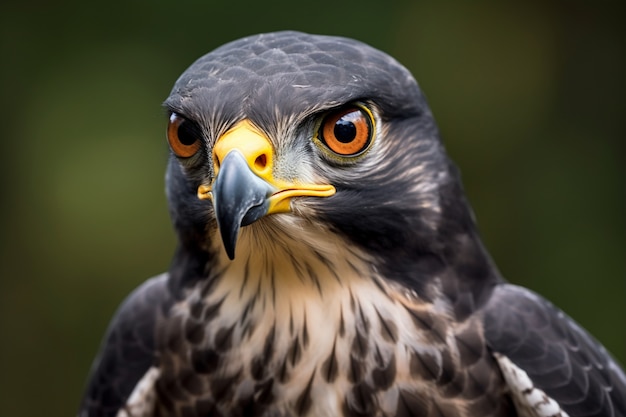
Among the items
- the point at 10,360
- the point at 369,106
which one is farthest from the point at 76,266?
the point at 369,106

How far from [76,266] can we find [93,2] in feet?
5.52

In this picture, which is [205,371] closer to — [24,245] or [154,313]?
[154,313]

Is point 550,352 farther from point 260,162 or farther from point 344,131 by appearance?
point 260,162

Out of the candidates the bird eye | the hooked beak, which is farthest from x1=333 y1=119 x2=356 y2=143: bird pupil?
the hooked beak

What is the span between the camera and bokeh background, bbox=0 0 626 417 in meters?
6.08

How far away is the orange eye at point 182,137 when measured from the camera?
9.03 ft

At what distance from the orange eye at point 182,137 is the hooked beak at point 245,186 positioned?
0.41 feet

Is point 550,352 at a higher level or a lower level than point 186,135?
lower

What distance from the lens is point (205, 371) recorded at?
9.91 feet

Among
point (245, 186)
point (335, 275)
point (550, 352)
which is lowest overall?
point (550, 352)

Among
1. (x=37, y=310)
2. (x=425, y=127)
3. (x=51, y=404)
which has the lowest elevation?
(x=51, y=404)

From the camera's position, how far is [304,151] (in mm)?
2705

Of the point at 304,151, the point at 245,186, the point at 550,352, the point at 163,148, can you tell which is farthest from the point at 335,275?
the point at 163,148

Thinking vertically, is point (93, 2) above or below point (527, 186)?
above
